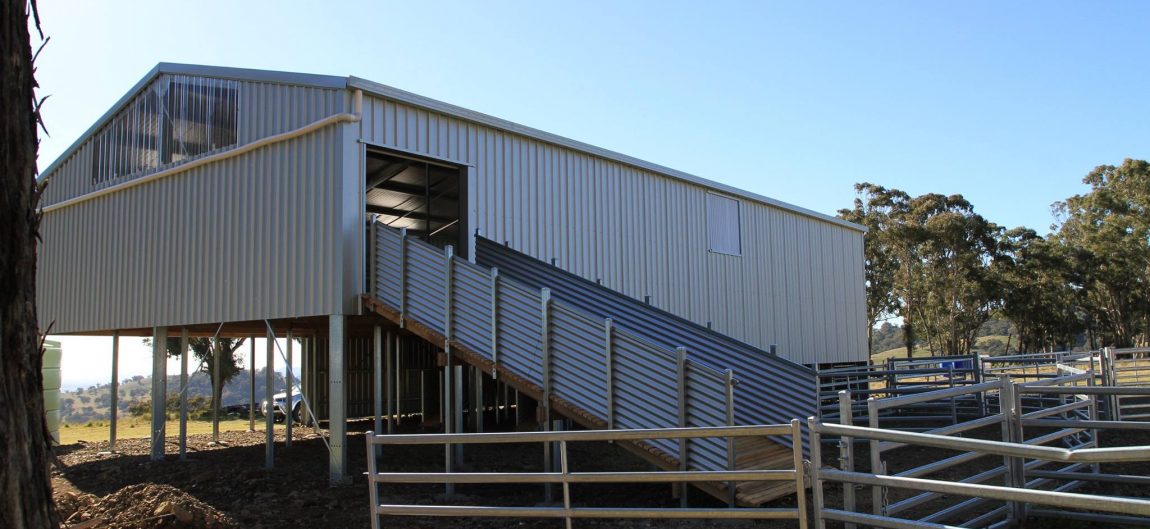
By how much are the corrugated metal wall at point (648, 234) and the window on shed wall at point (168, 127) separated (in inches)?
141

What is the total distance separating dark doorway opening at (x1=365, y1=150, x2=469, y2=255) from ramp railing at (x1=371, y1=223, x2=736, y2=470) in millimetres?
2146

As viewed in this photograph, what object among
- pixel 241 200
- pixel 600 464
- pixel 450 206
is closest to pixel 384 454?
pixel 600 464

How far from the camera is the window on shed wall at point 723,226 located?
59.0 ft

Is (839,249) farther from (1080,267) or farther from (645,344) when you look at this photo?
(1080,267)

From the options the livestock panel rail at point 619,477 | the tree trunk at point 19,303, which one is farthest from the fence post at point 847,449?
the tree trunk at point 19,303

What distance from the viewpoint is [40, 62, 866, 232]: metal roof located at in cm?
1152

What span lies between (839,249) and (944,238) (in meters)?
22.5

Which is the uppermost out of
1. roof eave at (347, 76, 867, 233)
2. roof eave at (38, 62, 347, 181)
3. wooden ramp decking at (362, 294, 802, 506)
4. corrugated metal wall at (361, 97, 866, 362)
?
roof eave at (38, 62, 347, 181)

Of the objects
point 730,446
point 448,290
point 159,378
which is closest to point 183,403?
point 159,378

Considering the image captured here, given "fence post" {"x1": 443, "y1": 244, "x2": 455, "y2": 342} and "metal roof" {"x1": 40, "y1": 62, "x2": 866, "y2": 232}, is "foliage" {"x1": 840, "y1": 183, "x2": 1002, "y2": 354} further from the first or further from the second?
"fence post" {"x1": 443, "y1": 244, "x2": 455, "y2": 342}

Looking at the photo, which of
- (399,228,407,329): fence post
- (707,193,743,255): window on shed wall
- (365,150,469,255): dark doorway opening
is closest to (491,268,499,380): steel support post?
(399,228,407,329): fence post

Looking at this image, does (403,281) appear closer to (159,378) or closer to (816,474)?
(816,474)

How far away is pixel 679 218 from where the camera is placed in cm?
1694

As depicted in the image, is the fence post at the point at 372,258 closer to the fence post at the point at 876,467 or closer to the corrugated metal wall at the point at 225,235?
the corrugated metal wall at the point at 225,235
